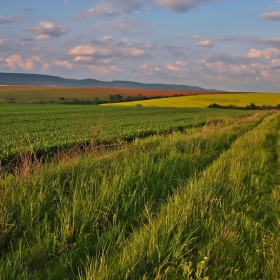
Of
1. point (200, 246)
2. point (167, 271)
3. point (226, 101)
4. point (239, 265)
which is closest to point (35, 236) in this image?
point (167, 271)

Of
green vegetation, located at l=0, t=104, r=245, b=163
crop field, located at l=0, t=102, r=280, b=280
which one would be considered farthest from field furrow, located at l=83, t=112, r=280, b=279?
green vegetation, located at l=0, t=104, r=245, b=163

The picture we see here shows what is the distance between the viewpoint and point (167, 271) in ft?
9.80

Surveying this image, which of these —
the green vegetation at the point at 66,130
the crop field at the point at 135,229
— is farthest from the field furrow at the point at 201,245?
the green vegetation at the point at 66,130

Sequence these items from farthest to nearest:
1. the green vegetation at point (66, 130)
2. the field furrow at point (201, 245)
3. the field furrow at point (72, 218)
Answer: the green vegetation at point (66, 130)
the field furrow at point (72, 218)
the field furrow at point (201, 245)

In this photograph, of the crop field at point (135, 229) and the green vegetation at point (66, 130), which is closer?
the crop field at point (135, 229)

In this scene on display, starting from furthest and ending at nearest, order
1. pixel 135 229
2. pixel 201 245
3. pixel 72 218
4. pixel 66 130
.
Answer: pixel 66 130 < pixel 72 218 < pixel 135 229 < pixel 201 245

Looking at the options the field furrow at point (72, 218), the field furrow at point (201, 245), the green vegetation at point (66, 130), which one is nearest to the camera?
the field furrow at point (201, 245)

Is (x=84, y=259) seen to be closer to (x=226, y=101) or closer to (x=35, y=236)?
(x=35, y=236)

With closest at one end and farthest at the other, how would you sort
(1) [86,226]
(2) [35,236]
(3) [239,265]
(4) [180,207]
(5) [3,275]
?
(5) [3,275], (3) [239,265], (2) [35,236], (1) [86,226], (4) [180,207]

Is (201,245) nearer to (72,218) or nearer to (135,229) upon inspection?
(135,229)

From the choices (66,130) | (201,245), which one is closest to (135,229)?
(201,245)

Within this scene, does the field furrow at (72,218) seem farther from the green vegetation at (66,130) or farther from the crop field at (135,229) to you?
the green vegetation at (66,130)

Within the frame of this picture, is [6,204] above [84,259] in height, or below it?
above

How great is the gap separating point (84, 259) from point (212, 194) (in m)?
2.65
